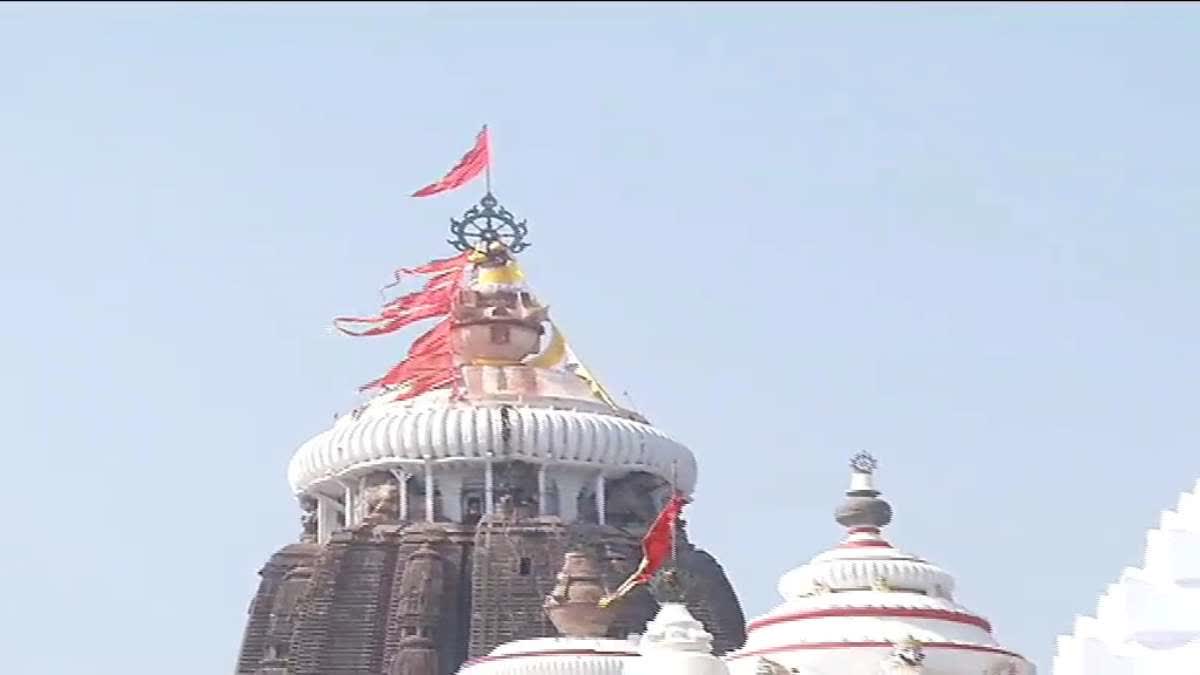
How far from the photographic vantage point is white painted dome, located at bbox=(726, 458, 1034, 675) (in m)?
38.1

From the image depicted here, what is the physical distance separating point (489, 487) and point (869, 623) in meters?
22.3

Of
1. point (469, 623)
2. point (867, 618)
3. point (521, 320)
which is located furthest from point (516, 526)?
point (867, 618)

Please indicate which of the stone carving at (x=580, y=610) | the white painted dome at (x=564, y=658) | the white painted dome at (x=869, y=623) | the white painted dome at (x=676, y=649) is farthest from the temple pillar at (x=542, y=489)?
the white painted dome at (x=676, y=649)

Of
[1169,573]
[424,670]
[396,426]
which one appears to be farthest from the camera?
[396,426]

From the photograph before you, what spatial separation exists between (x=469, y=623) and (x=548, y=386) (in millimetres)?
6256

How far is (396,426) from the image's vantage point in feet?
198

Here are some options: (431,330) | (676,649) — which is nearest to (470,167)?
(431,330)

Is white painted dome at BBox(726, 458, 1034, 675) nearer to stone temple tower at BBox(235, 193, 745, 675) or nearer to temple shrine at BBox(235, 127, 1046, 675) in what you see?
temple shrine at BBox(235, 127, 1046, 675)

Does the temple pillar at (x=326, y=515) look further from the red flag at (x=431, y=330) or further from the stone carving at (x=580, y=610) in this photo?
the stone carving at (x=580, y=610)

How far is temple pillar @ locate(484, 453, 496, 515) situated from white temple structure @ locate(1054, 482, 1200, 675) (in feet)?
74.3

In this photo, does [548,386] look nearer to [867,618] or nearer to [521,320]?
[521,320]

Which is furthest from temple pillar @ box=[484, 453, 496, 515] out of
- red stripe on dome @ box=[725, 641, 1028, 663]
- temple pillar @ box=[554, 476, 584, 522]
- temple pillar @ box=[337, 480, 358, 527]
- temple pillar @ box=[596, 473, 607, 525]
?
red stripe on dome @ box=[725, 641, 1028, 663]

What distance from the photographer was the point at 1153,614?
38.1 metres

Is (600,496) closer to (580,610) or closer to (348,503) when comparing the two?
(348,503)
